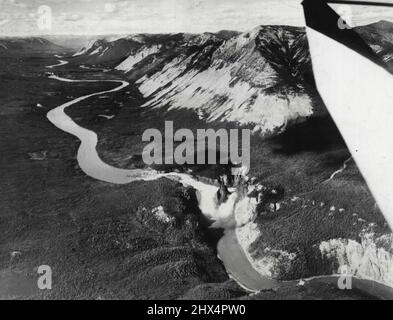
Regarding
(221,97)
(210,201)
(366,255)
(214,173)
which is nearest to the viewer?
(366,255)

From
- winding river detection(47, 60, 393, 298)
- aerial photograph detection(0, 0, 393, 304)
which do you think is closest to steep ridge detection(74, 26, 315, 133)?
aerial photograph detection(0, 0, 393, 304)

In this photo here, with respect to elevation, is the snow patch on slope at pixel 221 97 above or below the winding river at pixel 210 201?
above

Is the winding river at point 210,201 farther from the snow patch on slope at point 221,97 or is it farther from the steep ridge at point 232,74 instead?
the snow patch on slope at point 221,97

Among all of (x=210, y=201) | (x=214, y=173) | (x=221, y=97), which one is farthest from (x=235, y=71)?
(x=210, y=201)

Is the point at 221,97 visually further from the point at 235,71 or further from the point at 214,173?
the point at 214,173

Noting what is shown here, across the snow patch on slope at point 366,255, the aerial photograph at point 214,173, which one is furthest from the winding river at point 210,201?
the snow patch on slope at point 366,255

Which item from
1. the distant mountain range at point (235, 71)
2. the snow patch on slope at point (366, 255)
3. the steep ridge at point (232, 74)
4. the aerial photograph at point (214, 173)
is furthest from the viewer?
the steep ridge at point (232, 74)
